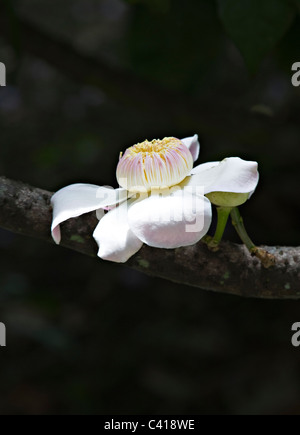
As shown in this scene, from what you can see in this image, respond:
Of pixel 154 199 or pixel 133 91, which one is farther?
pixel 133 91

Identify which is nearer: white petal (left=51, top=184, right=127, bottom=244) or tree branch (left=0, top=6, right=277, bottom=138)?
white petal (left=51, top=184, right=127, bottom=244)

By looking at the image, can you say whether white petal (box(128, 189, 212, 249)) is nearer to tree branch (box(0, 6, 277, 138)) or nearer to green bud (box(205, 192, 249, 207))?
green bud (box(205, 192, 249, 207))

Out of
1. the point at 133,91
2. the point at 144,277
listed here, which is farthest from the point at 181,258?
the point at 144,277

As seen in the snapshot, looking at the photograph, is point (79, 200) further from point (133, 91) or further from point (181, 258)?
point (133, 91)

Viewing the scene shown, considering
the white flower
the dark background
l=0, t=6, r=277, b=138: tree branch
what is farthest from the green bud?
l=0, t=6, r=277, b=138: tree branch

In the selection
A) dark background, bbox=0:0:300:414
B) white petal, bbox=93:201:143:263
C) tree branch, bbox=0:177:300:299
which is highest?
dark background, bbox=0:0:300:414

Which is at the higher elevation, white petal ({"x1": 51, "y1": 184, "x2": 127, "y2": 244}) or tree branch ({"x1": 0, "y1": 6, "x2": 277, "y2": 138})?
tree branch ({"x1": 0, "y1": 6, "x2": 277, "y2": 138})

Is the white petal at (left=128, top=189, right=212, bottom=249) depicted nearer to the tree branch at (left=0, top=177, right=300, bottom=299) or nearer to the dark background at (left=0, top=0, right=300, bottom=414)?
the tree branch at (left=0, top=177, right=300, bottom=299)
